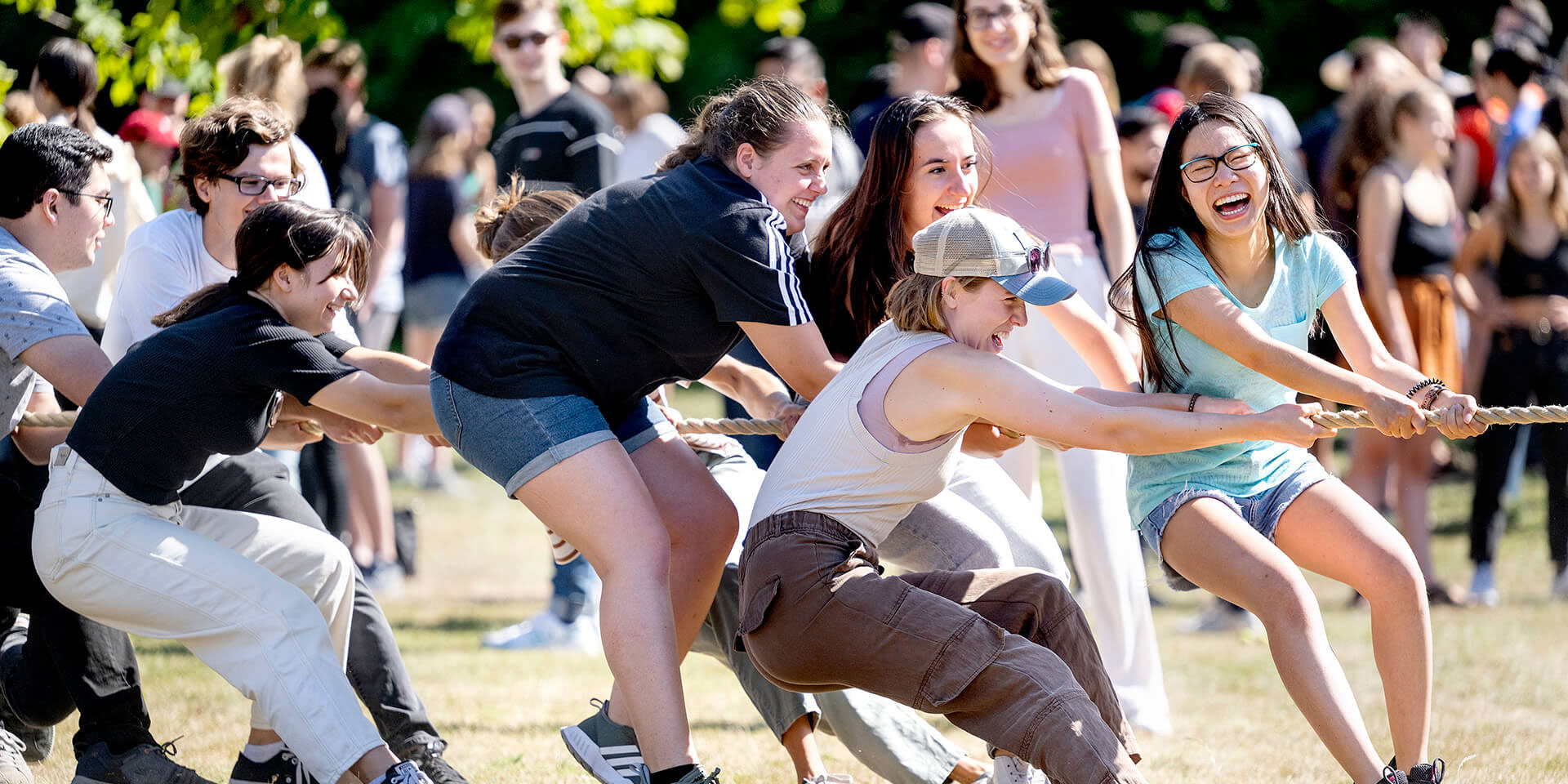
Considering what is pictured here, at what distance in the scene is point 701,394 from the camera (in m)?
16.5

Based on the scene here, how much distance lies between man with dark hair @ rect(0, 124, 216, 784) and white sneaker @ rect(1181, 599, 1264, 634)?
4396mm

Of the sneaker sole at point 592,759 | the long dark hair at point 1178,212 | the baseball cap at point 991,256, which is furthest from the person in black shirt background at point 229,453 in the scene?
the long dark hair at point 1178,212

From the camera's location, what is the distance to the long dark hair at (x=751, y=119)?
3.63 metres

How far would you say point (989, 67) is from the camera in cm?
531

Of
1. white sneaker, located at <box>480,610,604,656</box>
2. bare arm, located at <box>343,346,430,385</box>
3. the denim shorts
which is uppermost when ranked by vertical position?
bare arm, located at <box>343,346,430,385</box>

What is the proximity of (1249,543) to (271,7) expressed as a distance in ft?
17.4

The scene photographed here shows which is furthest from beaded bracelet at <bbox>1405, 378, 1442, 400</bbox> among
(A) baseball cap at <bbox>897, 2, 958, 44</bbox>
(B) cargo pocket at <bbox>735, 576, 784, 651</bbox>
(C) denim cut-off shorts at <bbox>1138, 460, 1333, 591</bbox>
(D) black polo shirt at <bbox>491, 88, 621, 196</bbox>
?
(A) baseball cap at <bbox>897, 2, 958, 44</bbox>

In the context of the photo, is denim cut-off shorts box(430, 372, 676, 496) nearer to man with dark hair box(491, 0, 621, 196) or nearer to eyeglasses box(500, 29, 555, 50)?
man with dark hair box(491, 0, 621, 196)

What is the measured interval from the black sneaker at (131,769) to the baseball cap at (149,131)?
4.14 m

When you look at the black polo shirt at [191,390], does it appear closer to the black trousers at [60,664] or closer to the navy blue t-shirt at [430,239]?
the black trousers at [60,664]

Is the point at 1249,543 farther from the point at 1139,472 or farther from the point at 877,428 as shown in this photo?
the point at 877,428

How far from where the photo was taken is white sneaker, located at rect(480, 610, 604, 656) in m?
6.62

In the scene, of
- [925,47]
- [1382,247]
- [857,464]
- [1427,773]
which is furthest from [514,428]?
[1382,247]

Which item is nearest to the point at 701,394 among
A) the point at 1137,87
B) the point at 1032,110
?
the point at 1137,87
